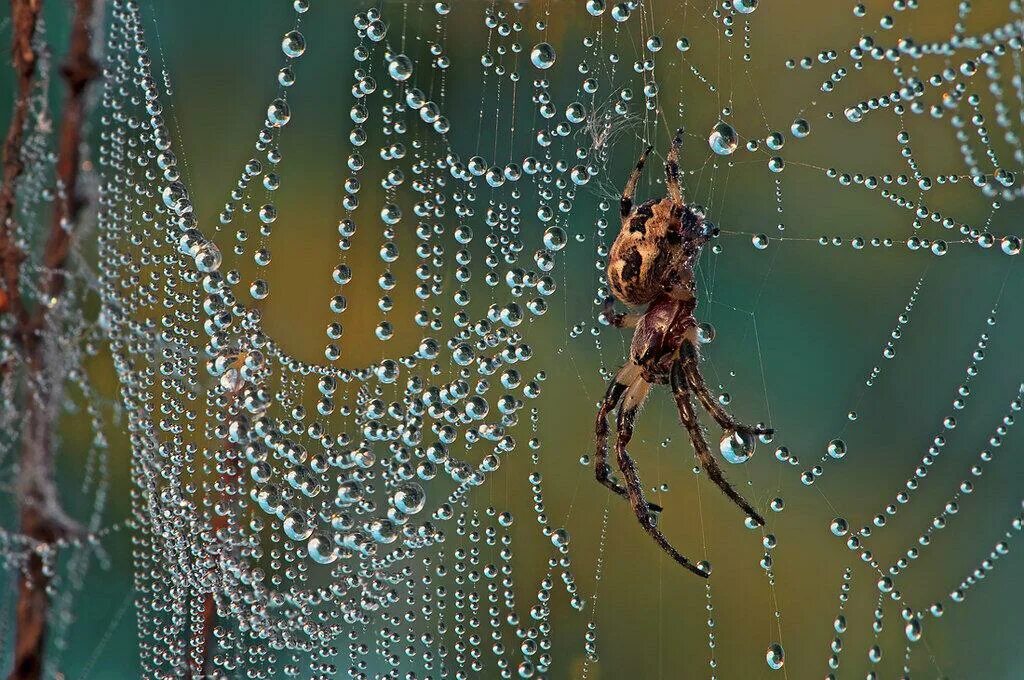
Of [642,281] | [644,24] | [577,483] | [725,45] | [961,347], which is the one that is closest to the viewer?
[642,281]

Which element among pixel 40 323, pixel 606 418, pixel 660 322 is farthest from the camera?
pixel 40 323

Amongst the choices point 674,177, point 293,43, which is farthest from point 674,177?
point 293,43

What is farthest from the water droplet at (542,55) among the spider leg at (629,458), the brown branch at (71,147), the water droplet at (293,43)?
the brown branch at (71,147)

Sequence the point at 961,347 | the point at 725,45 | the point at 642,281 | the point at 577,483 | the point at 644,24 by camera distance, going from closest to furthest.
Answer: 1. the point at 642,281
2. the point at 644,24
3. the point at 725,45
4. the point at 577,483
5. the point at 961,347

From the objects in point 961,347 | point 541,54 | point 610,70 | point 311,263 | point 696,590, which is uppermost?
point 610,70

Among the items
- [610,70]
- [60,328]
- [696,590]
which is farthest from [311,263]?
[696,590]

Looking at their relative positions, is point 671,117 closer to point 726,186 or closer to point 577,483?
point 726,186

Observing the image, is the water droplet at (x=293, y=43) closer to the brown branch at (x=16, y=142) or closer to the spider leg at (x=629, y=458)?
the brown branch at (x=16, y=142)

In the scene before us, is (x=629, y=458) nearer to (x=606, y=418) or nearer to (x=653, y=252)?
(x=606, y=418)
